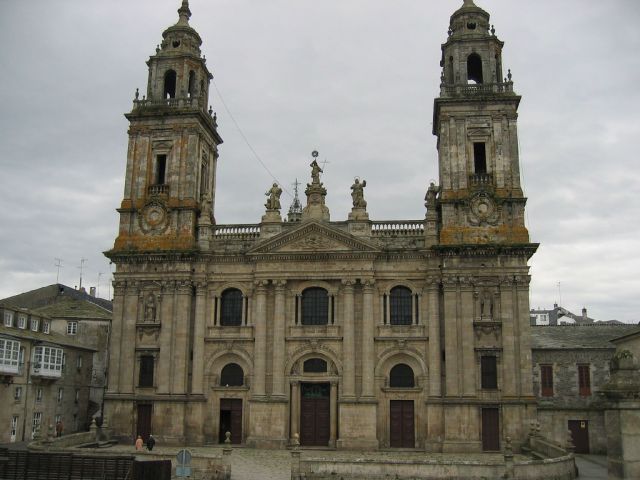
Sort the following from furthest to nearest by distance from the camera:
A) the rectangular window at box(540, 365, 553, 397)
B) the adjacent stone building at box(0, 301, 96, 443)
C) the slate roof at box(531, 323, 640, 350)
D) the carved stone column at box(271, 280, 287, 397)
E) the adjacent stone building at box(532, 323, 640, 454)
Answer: the slate roof at box(531, 323, 640, 350)
the rectangular window at box(540, 365, 553, 397)
the adjacent stone building at box(532, 323, 640, 454)
the carved stone column at box(271, 280, 287, 397)
the adjacent stone building at box(0, 301, 96, 443)

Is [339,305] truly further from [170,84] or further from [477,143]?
[170,84]

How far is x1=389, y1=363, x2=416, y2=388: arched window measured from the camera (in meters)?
41.8

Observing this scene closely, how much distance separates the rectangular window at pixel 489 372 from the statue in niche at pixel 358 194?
12.0 metres

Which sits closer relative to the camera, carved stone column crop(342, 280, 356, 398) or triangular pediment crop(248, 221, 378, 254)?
carved stone column crop(342, 280, 356, 398)

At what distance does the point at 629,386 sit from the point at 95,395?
4220 centimetres

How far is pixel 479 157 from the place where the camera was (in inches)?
1764

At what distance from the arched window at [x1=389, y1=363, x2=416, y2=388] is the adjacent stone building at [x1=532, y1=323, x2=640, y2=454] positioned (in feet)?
27.7

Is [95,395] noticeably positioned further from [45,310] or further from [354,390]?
[354,390]

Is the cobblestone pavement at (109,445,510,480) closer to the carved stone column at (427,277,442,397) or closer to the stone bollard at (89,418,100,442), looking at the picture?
the stone bollard at (89,418,100,442)

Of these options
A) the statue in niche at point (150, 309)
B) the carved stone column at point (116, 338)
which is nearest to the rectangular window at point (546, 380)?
the statue in niche at point (150, 309)

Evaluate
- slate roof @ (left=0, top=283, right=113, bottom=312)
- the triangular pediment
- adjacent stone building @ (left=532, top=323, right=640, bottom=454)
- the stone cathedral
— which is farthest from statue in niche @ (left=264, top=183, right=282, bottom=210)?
slate roof @ (left=0, top=283, right=113, bottom=312)

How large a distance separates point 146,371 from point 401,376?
15.9 m

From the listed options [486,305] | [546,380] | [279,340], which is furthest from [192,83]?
[546,380]

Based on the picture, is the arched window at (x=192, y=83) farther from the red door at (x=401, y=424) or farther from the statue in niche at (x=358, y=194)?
the red door at (x=401, y=424)
